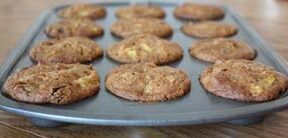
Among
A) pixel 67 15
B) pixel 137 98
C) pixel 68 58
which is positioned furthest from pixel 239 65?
pixel 67 15

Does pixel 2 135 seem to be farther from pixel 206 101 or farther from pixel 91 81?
pixel 206 101

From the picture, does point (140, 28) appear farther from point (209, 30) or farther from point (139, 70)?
point (139, 70)

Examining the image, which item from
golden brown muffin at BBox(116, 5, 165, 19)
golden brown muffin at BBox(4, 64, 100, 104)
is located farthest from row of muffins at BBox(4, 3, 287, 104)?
golden brown muffin at BBox(116, 5, 165, 19)

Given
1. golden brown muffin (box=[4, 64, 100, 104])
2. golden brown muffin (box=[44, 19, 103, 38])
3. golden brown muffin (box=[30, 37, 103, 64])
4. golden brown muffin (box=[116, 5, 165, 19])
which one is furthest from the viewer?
golden brown muffin (box=[116, 5, 165, 19])

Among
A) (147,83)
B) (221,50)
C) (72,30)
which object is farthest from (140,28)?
(147,83)

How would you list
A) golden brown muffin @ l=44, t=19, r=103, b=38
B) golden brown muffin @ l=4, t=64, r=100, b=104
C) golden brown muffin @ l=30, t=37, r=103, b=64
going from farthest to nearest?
golden brown muffin @ l=44, t=19, r=103, b=38
golden brown muffin @ l=30, t=37, r=103, b=64
golden brown muffin @ l=4, t=64, r=100, b=104

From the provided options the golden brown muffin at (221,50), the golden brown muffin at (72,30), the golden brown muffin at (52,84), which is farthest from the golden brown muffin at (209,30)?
the golden brown muffin at (52,84)

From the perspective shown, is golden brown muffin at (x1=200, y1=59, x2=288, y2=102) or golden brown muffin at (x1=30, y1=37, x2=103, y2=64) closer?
golden brown muffin at (x1=200, y1=59, x2=288, y2=102)

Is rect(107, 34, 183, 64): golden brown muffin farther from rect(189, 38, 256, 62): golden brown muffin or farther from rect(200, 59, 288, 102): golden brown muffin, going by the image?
rect(200, 59, 288, 102): golden brown muffin

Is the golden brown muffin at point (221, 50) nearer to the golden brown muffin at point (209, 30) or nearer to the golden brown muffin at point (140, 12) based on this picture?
the golden brown muffin at point (209, 30)
